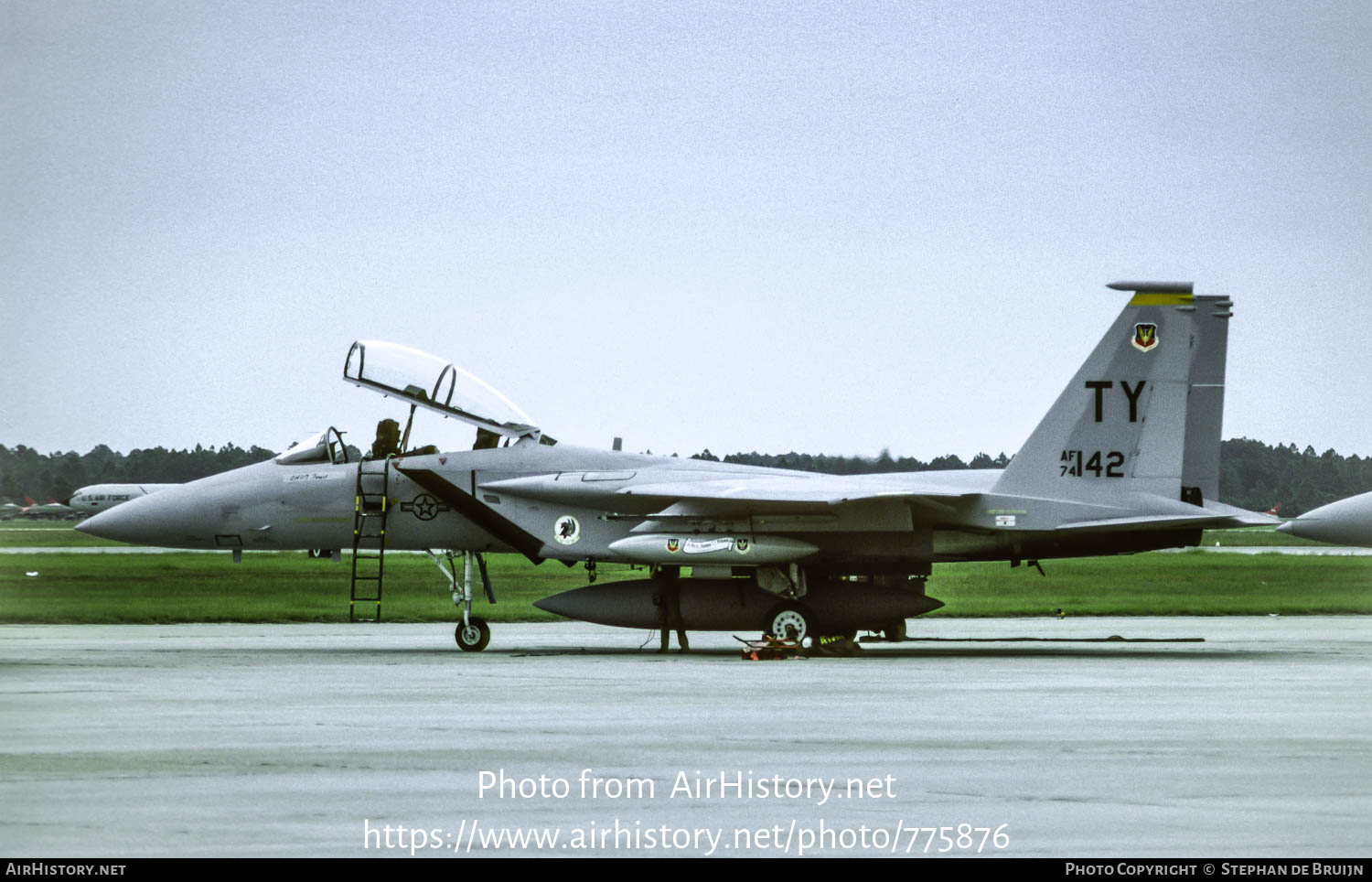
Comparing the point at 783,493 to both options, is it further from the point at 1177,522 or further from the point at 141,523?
the point at 141,523

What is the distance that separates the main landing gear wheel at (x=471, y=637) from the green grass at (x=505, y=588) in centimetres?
778

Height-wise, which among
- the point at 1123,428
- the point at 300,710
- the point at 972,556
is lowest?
the point at 300,710

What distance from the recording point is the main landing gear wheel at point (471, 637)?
19.6m

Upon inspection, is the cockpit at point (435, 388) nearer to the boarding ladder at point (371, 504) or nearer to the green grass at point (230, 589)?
the boarding ladder at point (371, 504)

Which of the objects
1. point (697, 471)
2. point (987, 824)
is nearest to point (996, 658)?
point (697, 471)

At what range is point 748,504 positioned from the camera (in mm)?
19109

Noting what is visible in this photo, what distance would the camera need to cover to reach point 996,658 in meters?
18.6

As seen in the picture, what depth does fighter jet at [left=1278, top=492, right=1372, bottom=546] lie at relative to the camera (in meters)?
22.1

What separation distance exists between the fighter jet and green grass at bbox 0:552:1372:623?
6.85 m

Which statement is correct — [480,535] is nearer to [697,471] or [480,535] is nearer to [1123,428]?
[697,471]

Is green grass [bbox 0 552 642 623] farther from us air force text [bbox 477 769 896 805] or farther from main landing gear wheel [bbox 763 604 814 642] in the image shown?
us air force text [bbox 477 769 896 805]

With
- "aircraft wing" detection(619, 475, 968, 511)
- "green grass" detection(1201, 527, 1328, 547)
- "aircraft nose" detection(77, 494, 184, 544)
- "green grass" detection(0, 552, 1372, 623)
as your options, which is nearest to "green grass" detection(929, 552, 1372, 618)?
"green grass" detection(0, 552, 1372, 623)

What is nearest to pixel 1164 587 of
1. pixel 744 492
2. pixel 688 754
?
pixel 744 492

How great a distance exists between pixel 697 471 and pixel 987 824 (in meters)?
13.2
